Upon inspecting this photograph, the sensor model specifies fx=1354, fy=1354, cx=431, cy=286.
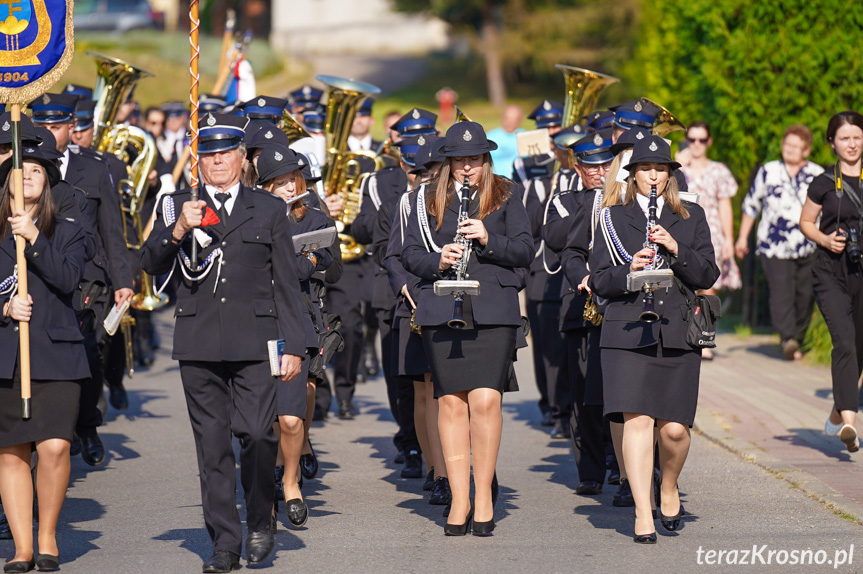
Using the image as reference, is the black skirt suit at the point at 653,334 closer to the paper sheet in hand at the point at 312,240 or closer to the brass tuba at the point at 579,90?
the paper sheet in hand at the point at 312,240

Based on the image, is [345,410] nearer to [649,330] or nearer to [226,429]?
[649,330]

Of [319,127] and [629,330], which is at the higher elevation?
[319,127]

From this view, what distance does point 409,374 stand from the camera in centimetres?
799

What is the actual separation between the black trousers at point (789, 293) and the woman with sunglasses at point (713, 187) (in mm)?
543

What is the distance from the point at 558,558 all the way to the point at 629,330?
118 cm

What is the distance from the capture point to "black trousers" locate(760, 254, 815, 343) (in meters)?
13.2

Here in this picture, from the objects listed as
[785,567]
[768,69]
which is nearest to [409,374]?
[785,567]

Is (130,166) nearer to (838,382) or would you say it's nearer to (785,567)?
(838,382)

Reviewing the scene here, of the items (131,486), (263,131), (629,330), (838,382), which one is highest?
(263,131)

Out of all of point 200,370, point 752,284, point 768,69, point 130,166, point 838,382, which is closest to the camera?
point 200,370

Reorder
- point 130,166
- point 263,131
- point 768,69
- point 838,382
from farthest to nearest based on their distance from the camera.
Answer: point 768,69, point 130,166, point 838,382, point 263,131

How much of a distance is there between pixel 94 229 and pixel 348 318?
109 inches

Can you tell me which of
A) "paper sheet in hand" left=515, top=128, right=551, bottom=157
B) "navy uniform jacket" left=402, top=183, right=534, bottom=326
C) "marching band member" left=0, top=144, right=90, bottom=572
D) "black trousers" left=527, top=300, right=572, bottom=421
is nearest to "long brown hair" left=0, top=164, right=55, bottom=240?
"marching band member" left=0, top=144, right=90, bottom=572

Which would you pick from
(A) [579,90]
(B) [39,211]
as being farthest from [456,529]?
(A) [579,90]
